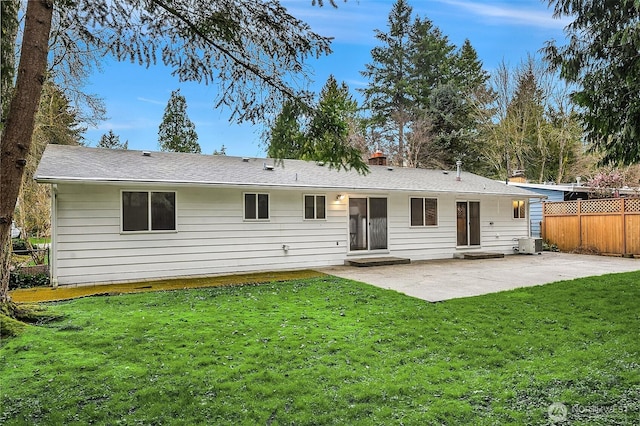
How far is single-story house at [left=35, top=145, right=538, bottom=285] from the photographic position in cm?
836

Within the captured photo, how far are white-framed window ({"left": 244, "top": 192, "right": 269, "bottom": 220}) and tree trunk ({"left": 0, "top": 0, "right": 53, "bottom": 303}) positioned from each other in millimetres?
6652

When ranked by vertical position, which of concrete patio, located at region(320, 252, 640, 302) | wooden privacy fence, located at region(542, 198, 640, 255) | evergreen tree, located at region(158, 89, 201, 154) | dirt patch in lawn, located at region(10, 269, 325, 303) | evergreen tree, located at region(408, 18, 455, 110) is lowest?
dirt patch in lawn, located at region(10, 269, 325, 303)

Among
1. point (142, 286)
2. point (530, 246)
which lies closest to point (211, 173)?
point (142, 286)

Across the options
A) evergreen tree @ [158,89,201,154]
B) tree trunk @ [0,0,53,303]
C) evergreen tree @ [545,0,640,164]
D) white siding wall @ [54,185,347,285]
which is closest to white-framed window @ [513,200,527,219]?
white siding wall @ [54,185,347,285]

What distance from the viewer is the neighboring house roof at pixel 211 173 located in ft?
27.7

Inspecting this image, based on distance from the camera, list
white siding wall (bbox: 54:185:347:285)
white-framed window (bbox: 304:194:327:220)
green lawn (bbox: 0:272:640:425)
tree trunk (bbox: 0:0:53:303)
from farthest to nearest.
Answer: white-framed window (bbox: 304:194:327:220) < white siding wall (bbox: 54:185:347:285) < tree trunk (bbox: 0:0:53:303) < green lawn (bbox: 0:272:640:425)

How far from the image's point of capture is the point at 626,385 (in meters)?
3.31

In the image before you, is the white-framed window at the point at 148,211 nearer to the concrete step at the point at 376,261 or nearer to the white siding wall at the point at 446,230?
the concrete step at the point at 376,261

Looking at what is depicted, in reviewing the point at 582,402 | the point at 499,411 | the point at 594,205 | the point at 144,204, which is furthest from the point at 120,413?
the point at 594,205

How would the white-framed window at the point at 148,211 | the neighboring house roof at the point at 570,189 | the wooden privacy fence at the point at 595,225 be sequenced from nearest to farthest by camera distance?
the white-framed window at the point at 148,211 < the wooden privacy fence at the point at 595,225 < the neighboring house roof at the point at 570,189

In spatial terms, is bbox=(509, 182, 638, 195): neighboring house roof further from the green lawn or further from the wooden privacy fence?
the green lawn

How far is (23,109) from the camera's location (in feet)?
11.1

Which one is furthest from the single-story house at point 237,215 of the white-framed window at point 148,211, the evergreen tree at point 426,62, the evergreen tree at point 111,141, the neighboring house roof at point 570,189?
the evergreen tree at point 111,141

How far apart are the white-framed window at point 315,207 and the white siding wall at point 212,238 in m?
0.14
